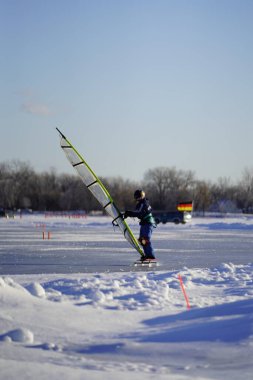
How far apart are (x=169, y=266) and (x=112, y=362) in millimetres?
7606

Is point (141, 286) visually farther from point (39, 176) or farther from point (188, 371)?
point (39, 176)

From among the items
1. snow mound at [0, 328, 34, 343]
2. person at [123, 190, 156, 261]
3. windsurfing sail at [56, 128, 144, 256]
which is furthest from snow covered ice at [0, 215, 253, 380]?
windsurfing sail at [56, 128, 144, 256]

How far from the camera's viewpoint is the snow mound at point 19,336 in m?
4.88

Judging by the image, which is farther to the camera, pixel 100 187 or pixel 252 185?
pixel 252 185

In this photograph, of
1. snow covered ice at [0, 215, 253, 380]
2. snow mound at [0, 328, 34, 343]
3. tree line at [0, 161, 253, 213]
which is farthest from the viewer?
tree line at [0, 161, 253, 213]

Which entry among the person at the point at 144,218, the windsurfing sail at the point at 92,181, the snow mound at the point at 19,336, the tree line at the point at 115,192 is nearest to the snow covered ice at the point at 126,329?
the snow mound at the point at 19,336

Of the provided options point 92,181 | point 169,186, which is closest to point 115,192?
point 169,186

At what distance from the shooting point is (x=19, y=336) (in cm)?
490

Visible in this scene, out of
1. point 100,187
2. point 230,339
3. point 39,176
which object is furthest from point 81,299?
point 39,176

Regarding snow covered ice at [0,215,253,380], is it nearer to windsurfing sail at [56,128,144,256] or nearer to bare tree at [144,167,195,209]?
windsurfing sail at [56,128,144,256]

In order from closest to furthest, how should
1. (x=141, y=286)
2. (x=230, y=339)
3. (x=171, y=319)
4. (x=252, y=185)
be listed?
(x=230, y=339), (x=171, y=319), (x=141, y=286), (x=252, y=185)

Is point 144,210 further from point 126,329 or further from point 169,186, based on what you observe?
point 169,186

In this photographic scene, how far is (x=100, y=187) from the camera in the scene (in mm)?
12031

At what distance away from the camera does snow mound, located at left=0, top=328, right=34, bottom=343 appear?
4875 mm
